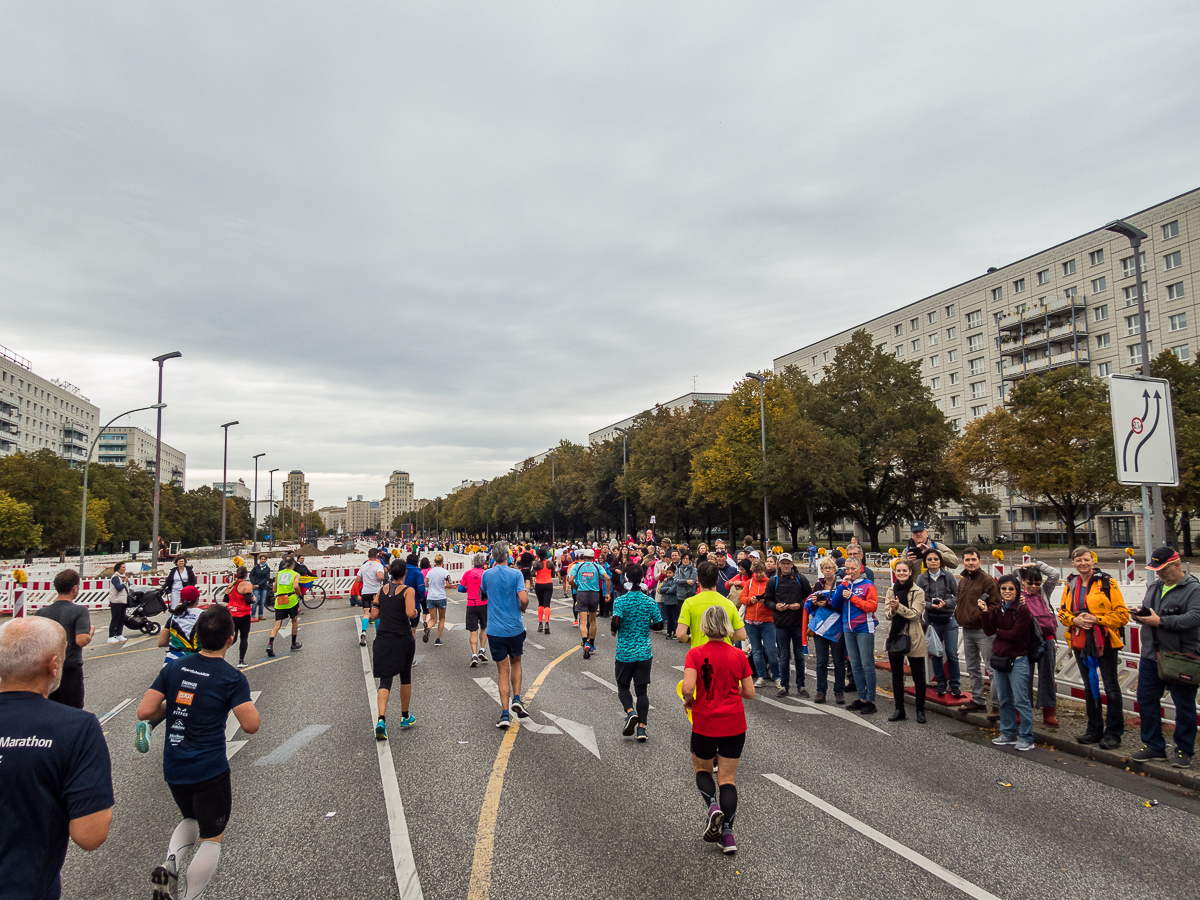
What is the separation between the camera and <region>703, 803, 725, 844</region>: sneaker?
15.1 feet

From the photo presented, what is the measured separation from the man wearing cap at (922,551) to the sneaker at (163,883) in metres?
8.35

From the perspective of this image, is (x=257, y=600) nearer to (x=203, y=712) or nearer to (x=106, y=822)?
(x=203, y=712)

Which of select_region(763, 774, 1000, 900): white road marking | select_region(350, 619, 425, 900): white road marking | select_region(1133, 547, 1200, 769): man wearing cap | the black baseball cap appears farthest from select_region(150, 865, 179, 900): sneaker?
the black baseball cap

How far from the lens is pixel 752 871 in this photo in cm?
431

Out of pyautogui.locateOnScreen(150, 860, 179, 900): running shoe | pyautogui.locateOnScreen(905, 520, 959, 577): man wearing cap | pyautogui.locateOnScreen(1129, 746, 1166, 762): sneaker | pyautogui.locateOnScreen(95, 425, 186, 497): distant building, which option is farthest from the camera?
pyautogui.locateOnScreen(95, 425, 186, 497): distant building

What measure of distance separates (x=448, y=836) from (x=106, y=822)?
2880 mm

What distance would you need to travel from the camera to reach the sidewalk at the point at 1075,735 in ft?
19.8

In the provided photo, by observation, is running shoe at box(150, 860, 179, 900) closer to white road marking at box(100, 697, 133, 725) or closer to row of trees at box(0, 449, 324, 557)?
white road marking at box(100, 697, 133, 725)

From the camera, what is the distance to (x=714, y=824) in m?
4.62

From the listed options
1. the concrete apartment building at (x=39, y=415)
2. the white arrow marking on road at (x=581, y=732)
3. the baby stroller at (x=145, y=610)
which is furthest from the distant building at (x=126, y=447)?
the white arrow marking on road at (x=581, y=732)

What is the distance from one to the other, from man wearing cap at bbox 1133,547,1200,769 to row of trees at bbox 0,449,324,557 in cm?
5825

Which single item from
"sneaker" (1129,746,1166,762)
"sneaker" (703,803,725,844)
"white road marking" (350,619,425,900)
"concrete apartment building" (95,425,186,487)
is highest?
"concrete apartment building" (95,425,186,487)

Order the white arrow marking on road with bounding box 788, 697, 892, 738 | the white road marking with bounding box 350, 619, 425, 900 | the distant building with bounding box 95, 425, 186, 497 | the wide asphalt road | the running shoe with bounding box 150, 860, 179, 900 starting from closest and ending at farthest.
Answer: the running shoe with bounding box 150, 860, 179, 900
the white road marking with bounding box 350, 619, 425, 900
the wide asphalt road
the white arrow marking on road with bounding box 788, 697, 892, 738
the distant building with bounding box 95, 425, 186, 497

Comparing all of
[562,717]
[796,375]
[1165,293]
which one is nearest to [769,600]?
[562,717]
